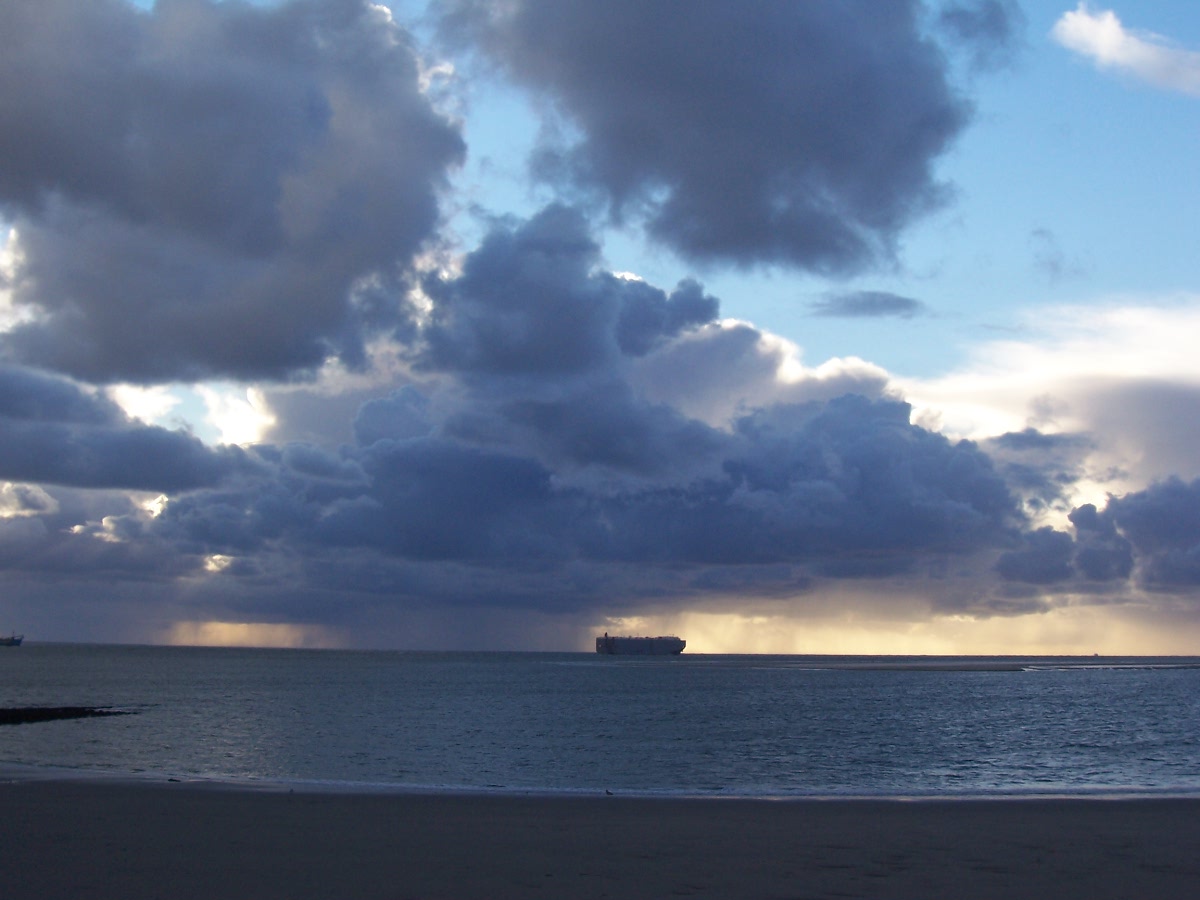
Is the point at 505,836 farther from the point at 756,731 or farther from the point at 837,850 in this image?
the point at 756,731

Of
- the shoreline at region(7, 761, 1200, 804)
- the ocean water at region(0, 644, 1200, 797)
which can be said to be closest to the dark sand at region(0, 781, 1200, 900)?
the shoreline at region(7, 761, 1200, 804)

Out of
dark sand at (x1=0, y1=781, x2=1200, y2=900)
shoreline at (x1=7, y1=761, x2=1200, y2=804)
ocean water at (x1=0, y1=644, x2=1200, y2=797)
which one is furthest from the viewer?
ocean water at (x1=0, y1=644, x2=1200, y2=797)

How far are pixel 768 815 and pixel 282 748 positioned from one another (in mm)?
45979

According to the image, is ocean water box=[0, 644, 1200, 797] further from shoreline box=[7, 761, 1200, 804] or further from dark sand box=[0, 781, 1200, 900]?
dark sand box=[0, 781, 1200, 900]

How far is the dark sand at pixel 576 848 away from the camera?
21734mm

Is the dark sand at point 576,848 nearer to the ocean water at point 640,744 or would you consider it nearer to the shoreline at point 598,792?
the shoreline at point 598,792

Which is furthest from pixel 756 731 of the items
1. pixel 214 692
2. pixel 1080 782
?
pixel 214 692

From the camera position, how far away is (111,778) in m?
44.5

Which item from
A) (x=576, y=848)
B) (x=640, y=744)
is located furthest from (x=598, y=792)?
(x=640, y=744)

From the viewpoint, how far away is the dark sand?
21734 millimetres

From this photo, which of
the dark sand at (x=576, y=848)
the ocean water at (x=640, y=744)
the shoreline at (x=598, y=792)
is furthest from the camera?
the ocean water at (x=640, y=744)

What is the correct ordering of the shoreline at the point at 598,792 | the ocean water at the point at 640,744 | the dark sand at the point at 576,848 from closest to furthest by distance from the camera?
the dark sand at the point at 576,848
the shoreline at the point at 598,792
the ocean water at the point at 640,744

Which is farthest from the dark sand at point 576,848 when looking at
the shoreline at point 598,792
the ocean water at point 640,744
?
the ocean water at point 640,744

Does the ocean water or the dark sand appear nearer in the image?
the dark sand
